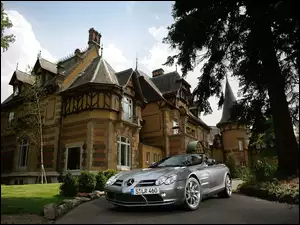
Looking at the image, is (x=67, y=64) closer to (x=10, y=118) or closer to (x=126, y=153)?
(x=10, y=118)

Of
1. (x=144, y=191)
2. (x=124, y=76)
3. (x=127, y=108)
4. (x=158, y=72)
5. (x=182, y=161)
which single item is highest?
(x=158, y=72)

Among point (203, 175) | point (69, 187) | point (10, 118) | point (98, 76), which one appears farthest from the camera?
point (10, 118)

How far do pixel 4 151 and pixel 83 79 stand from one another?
39.8ft

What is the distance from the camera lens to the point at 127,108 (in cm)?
2300

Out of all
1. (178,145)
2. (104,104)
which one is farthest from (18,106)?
(178,145)

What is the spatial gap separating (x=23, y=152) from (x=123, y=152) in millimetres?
9992

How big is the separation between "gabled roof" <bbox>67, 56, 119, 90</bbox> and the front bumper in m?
14.9

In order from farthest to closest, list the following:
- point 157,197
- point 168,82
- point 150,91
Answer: point 168,82 < point 150,91 < point 157,197

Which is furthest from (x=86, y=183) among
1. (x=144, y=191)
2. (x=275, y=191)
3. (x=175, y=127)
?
(x=175, y=127)

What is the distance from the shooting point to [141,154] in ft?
76.4

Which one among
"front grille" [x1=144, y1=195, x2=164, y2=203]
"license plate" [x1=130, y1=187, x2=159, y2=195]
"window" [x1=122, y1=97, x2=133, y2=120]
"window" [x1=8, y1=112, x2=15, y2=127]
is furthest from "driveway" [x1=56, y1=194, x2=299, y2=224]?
"window" [x1=8, y1=112, x2=15, y2=127]

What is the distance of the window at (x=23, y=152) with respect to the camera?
23.8m

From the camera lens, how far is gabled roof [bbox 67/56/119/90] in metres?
20.7

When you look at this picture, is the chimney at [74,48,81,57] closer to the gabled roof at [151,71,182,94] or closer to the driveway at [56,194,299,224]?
the gabled roof at [151,71,182,94]
